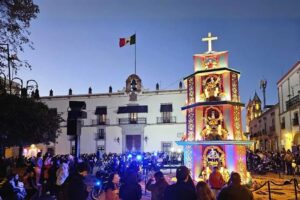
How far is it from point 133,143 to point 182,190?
3704 cm

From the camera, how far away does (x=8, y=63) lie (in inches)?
514

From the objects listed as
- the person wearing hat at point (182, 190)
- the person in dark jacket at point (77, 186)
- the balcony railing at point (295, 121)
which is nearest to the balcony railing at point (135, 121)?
the balcony railing at point (295, 121)

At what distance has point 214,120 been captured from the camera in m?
Result: 15.2

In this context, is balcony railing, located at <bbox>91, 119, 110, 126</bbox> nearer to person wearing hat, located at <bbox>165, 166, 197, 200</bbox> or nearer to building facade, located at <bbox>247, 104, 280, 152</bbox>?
building facade, located at <bbox>247, 104, 280, 152</bbox>

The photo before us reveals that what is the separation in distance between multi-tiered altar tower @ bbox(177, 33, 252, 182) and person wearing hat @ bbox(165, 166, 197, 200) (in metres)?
9.78

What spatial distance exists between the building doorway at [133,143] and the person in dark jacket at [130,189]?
1415 inches

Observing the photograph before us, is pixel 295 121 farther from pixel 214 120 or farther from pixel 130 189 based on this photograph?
pixel 130 189

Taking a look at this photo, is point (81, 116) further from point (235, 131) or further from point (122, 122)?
point (122, 122)

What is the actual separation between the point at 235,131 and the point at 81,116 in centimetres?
845

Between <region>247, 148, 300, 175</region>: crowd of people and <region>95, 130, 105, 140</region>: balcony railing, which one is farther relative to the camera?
<region>95, 130, 105, 140</region>: balcony railing

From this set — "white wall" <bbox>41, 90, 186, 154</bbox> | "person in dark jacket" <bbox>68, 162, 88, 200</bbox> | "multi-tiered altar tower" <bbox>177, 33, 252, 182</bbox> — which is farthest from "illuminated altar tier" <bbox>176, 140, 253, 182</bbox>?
"white wall" <bbox>41, 90, 186, 154</bbox>

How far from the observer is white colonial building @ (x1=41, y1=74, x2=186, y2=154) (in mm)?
41188

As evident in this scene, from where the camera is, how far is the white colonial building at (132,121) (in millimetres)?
41188

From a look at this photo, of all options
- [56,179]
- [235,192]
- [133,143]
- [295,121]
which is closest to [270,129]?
[295,121]
